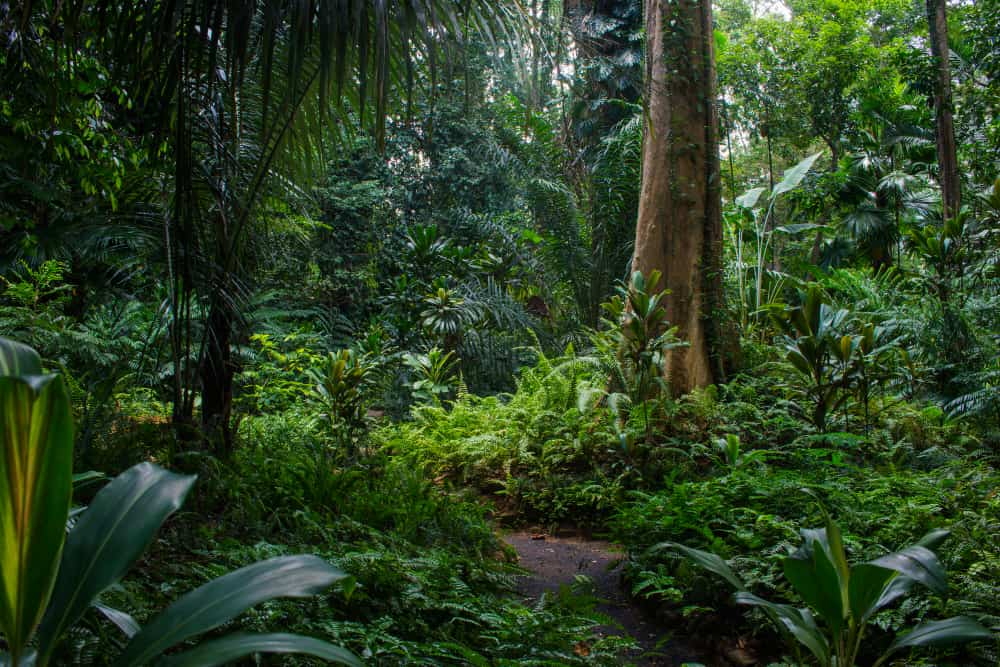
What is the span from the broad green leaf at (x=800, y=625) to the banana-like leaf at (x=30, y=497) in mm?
1714

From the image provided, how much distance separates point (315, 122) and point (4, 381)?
3.24m

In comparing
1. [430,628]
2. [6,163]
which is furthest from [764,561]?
[6,163]

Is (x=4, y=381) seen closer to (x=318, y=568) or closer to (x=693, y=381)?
(x=318, y=568)

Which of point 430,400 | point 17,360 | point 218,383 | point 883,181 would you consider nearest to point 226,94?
point 218,383

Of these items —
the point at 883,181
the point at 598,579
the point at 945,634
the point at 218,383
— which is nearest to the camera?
the point at 945,634

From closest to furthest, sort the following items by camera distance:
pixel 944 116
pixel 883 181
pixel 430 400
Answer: pixel 430 400, pixel 944 116, pixel 883 181

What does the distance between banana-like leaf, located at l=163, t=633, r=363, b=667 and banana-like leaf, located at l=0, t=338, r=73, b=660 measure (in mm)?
226

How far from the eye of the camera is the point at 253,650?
0.93 meters

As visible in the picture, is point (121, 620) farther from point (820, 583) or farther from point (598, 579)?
point (598, 579)

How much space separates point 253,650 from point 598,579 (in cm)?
293

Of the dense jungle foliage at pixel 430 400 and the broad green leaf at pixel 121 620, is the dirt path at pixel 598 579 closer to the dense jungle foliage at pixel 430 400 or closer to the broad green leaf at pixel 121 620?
the dense jungle foliage at pixel 430 400

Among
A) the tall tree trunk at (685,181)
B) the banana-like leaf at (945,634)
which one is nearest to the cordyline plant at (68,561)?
the banana-like leaf at (945,634)

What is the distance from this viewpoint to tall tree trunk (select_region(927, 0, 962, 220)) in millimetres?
8922

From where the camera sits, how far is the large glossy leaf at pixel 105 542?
1.00 m
